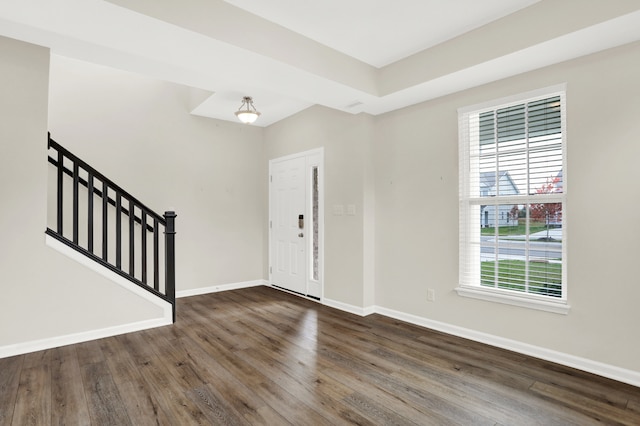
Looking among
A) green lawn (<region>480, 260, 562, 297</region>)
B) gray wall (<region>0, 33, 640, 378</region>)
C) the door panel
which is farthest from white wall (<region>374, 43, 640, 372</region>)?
the door panel

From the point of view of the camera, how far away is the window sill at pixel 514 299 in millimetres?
2891

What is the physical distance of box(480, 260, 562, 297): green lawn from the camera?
117 inches

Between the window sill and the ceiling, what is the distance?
6.56ft

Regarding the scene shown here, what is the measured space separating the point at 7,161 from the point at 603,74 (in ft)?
16.2

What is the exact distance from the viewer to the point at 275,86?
135 inches

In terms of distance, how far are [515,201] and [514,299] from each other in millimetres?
885

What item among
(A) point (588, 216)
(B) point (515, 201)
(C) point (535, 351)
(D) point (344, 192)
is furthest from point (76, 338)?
(A) point (588, 216)

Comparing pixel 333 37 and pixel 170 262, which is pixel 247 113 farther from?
pixel 170 262

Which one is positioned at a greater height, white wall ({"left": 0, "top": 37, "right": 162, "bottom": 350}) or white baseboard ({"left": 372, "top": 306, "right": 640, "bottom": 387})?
white wall ({"left": 0, "top": 37, "right": 162, "bottom": 350})

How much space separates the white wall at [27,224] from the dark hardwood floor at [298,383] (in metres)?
0.30

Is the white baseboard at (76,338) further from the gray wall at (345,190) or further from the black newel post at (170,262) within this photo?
the black newel post at (170,262)

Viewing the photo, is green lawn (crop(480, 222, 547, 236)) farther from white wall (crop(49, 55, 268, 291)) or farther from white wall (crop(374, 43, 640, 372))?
white wall (crop(49, 55, 268, 291))

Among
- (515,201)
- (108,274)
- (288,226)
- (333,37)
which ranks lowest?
(108,274)

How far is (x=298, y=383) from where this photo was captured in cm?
255
